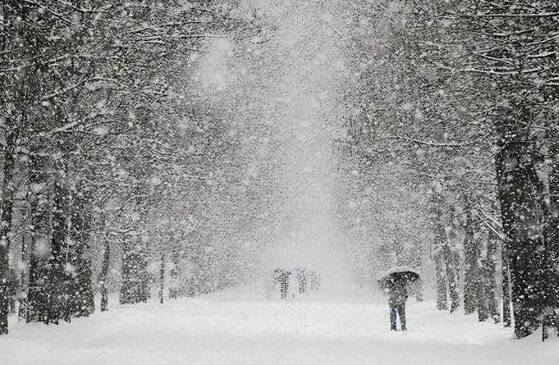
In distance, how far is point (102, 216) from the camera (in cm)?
2302

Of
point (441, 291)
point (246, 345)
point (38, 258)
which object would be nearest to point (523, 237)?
point (246, 345)

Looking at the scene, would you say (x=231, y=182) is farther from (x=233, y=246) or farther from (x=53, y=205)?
(x=53, y=205)

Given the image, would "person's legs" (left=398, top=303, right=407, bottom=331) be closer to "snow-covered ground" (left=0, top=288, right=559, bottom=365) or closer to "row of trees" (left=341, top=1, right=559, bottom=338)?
"snow-covered ground" (left=0, top=288, right=559, bottom=365)

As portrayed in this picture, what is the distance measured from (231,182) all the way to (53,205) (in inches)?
753

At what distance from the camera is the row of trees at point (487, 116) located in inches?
366

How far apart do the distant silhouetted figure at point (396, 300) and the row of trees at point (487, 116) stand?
2886 millimetres

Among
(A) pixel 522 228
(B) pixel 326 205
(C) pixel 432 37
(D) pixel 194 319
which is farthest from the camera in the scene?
(B) pixel 326 205

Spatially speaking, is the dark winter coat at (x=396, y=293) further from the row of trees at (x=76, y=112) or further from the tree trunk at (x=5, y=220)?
the tree trunk at (x=5, y=220)

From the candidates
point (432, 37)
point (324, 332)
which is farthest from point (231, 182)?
point (432, 37)

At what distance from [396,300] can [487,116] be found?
324 inches

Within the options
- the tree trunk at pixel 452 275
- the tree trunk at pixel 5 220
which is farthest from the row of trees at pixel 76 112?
the tree trunk at pixel 452 275

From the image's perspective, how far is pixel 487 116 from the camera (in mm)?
11297

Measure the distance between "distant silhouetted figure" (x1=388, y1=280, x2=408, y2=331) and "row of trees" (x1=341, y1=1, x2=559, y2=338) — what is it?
2.89 metres

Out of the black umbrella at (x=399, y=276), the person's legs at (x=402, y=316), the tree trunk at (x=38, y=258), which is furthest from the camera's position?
the black umbrella at (x=399, y=276)
